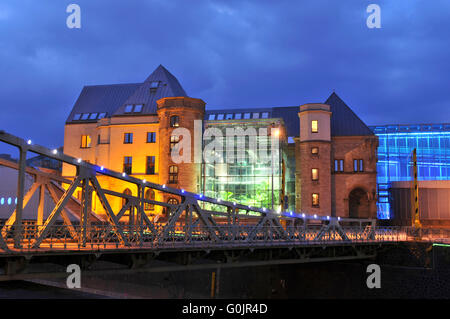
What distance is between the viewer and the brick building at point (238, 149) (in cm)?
5284

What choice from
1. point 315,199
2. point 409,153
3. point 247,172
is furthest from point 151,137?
point 409,153

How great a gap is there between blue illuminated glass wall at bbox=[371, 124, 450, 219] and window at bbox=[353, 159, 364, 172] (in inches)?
505

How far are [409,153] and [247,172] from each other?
1161 inches

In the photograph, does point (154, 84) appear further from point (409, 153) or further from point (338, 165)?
point (409, 153)

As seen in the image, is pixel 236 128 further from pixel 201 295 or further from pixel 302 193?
pixel 201 295

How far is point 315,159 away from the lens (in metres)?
55.1

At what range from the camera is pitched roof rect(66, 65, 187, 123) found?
190 ft

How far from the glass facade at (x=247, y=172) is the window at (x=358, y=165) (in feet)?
29.8

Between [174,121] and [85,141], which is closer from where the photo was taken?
[174,121]

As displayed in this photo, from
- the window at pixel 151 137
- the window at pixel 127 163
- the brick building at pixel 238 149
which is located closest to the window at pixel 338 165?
the brick building at pixel 238 149
